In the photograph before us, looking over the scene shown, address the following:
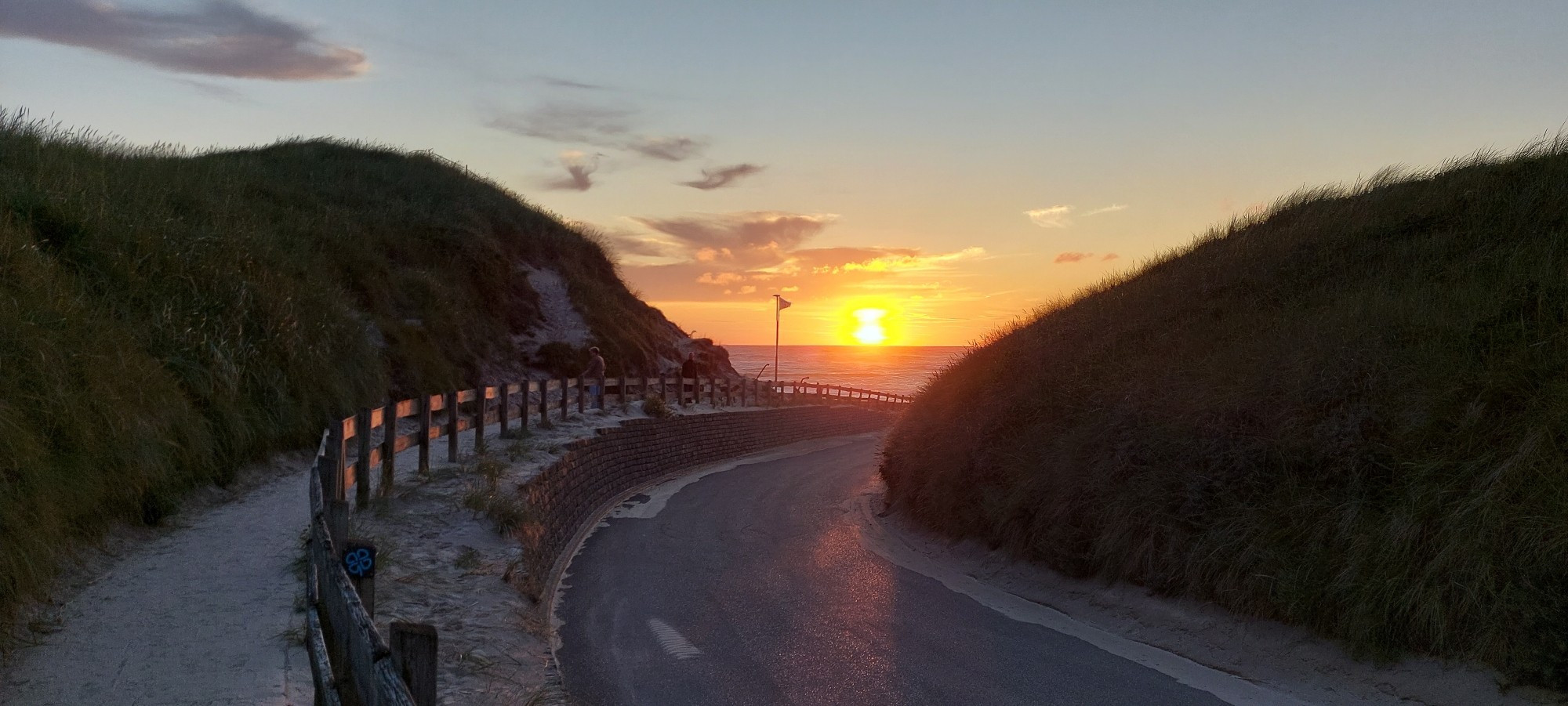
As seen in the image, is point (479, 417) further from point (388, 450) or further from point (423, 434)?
point (388, 450)

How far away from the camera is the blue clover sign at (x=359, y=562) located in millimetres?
5539

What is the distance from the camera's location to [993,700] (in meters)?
7.48

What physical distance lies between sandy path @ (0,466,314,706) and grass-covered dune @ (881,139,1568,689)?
805cm

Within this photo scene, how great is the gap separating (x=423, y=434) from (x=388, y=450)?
61.5 inches

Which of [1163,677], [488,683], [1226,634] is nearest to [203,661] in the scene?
[488,683]

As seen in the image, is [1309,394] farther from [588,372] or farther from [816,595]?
[588,372]

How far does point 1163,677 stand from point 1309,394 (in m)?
3.82

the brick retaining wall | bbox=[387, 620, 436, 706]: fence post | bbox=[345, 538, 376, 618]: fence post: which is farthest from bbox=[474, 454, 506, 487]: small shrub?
bbox=[387, 620, 436, 706]: fence post

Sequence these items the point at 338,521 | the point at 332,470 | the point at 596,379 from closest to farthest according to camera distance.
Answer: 1. the point at 338,521
2. the point at 332,470
3. the point at 596,379

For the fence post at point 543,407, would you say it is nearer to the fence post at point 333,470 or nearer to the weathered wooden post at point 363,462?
the weathered wooden post at point 363,462

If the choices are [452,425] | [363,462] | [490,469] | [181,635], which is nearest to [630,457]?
[452,425]

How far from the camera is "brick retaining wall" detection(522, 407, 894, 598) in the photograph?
509 inches

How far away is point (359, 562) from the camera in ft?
18.2

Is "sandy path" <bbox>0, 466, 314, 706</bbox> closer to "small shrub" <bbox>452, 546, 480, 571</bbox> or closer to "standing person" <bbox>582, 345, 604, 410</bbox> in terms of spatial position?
"small shrub" <bbox>452, 546, 480, 571</bbox>
